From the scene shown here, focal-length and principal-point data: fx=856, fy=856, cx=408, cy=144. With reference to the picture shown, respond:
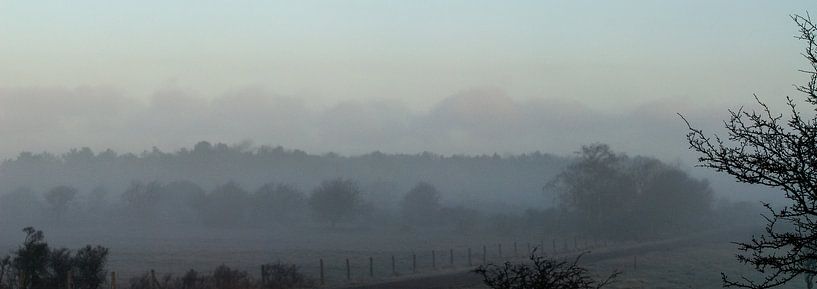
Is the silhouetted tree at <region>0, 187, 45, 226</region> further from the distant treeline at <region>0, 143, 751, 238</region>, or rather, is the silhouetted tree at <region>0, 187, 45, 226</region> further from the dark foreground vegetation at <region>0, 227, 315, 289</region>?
the dark foreground vegetation at <region>0, 227, 315, 289</region>

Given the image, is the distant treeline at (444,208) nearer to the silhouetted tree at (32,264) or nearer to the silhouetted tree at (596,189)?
the silhouetted tree at (596,189)

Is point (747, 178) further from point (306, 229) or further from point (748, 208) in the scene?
point (748, 208)

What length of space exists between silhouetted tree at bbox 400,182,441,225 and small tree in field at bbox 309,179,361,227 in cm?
1025

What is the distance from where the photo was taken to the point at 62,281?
1201 inches

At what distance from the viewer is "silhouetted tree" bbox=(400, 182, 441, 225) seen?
118m

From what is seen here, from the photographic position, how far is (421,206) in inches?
4793

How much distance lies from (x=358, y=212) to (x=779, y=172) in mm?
108119

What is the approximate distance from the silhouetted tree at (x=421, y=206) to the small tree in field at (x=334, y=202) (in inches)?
403

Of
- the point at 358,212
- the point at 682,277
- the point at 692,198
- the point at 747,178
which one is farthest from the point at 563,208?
the point at 747,178

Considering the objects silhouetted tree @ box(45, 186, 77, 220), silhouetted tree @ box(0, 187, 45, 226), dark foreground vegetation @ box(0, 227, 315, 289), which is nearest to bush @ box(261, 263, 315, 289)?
dark foreground vegetation @ box(0, 227, 315, 289)

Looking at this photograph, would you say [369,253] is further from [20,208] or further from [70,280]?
[20,208]

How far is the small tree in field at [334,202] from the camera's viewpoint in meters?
109

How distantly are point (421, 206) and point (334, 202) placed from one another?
16.7 metres

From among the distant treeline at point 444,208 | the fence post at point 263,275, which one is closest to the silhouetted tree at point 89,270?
the fence post at point 263,275
